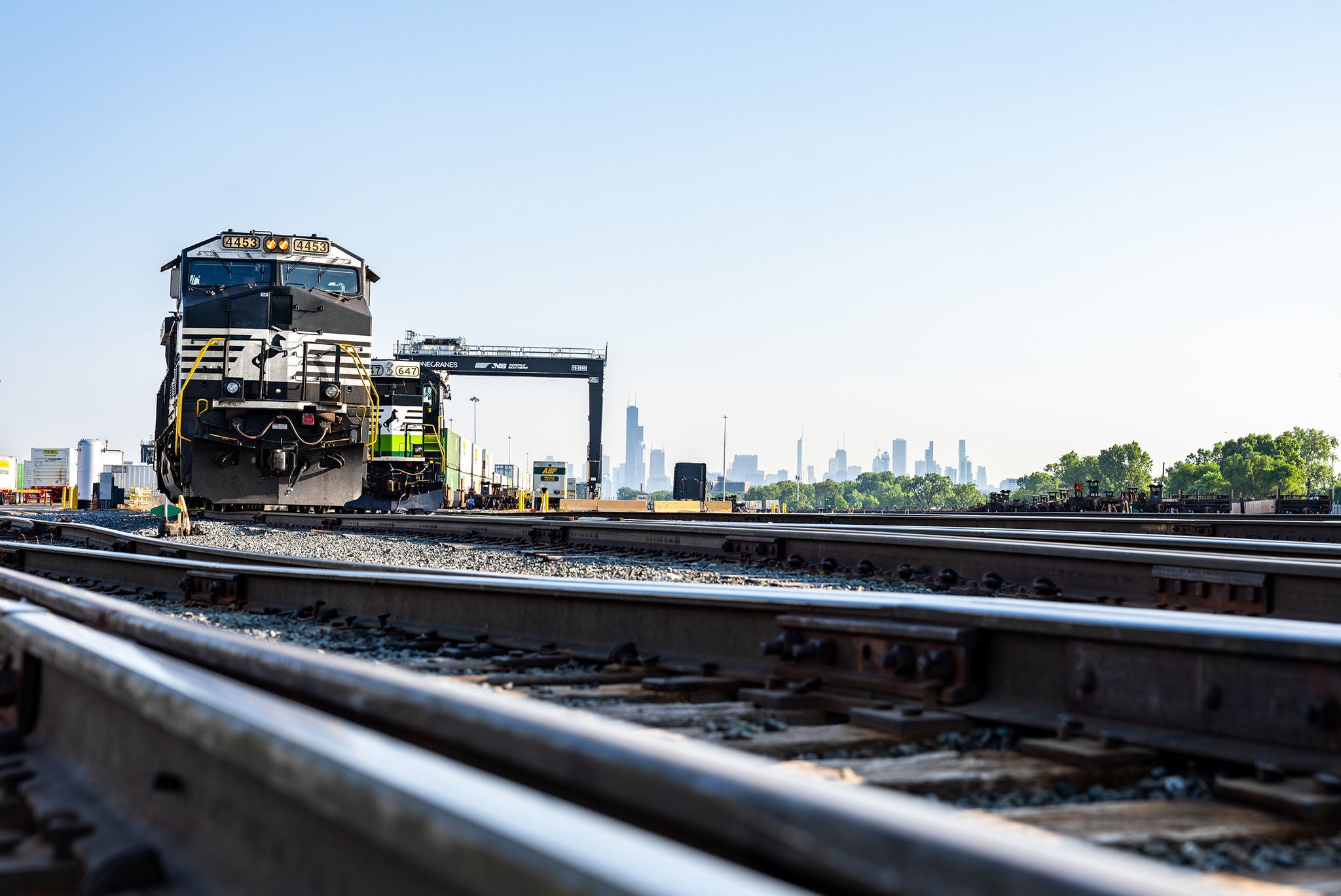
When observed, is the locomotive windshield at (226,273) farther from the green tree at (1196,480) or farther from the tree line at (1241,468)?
the green tree at (1196,480)

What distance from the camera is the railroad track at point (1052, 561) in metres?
5.08

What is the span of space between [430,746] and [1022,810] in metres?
1.06

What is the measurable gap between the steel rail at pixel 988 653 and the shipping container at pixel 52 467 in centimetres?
6591

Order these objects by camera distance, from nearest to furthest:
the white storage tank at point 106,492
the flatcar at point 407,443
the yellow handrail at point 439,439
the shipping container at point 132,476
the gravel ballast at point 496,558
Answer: the gravel ballast at point 496,558 < the flatcar at point 407,443 < the yellow handrail at point 439,439 < the white storage tank at point 106,492 < the shipping container at point 132,476

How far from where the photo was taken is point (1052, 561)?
6.22 metres

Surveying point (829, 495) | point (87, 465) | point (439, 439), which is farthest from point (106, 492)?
point (829, 495)

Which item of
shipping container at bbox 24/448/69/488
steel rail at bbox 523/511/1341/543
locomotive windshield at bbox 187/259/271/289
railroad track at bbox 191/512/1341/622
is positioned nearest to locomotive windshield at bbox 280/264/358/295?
locomotive windshield at bbox 187/259/271/289

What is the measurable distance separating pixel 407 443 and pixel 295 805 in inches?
904

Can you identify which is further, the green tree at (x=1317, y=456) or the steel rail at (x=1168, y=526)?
the green tree at (x=1317, y=456)

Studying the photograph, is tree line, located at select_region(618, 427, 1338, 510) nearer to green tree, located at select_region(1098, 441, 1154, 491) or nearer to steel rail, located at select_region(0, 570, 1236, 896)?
green tree, located at select_region(1098, 441, 1154, 491)

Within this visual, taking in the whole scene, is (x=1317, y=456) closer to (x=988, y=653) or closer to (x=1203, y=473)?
(x=1203, y=473)

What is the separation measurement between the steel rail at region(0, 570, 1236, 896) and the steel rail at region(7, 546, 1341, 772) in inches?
35.7

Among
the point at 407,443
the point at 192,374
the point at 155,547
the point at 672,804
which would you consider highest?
the point at 192,374

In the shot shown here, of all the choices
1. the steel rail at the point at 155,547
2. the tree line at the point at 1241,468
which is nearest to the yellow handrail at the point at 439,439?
the steel rail at the point at 155,547
